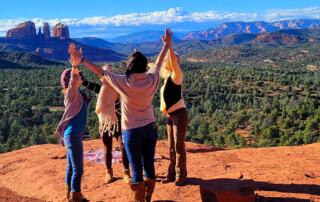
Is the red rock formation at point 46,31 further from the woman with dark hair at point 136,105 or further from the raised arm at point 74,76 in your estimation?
the woman with dark hair at point 136,105

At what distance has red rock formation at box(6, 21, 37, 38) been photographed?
7751 inches

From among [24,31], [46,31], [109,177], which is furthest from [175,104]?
[24,31]

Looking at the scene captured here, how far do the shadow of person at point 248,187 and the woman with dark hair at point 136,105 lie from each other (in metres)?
1.07

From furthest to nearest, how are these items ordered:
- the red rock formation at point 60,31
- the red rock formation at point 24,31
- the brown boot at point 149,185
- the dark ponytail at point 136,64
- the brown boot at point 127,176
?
the red rock formation at point 60,31 → the red rock formation at point 24,31 → the brown boot at point 127,176 → the brown boot at point 149,185 → the dark ponytail at point 136,64

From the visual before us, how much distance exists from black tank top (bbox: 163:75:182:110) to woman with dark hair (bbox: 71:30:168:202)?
891 millimetres

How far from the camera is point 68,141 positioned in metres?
5.69

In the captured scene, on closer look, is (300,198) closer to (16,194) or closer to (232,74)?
(16,194)

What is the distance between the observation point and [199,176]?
279 inches

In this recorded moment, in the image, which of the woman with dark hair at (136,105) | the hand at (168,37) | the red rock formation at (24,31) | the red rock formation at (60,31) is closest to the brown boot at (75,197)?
the woman with dark hair at (136,105)

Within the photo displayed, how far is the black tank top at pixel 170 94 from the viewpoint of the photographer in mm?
6156

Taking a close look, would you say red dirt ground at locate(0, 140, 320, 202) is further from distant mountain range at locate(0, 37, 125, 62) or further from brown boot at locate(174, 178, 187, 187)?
distant mountain range at locate(0, 37, 125, 62)

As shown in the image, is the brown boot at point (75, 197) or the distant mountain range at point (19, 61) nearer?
the brown boot at point (75, 197)

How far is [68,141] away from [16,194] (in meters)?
2.51

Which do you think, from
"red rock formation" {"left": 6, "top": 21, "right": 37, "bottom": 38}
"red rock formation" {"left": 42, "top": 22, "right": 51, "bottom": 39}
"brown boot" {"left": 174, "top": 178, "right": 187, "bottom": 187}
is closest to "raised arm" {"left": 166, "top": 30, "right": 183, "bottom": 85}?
"brown boot" {"left": 174, "top": 178, "right": 187, "bottom": 187}
